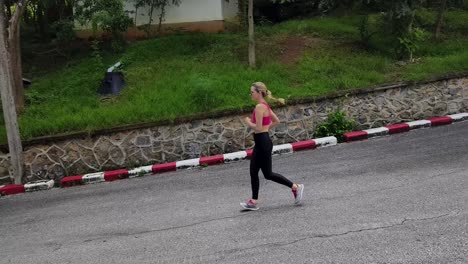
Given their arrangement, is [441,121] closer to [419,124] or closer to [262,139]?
[419,124]

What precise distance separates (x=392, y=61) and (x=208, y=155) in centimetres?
600

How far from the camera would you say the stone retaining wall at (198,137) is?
9.44m

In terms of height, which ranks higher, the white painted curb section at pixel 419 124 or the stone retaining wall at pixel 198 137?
the stone retaining wall at pixel 198 137

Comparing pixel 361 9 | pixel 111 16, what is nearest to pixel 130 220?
pixel 111 16

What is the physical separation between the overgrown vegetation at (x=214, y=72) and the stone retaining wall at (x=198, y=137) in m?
0.30

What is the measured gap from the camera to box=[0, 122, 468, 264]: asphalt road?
4883 mm

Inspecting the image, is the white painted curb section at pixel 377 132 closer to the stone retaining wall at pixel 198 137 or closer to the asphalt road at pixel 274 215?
the stone retaining wall at pixel 198 137

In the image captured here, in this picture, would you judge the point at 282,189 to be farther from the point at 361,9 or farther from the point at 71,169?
the point at 361,9

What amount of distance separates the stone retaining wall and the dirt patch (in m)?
2.53

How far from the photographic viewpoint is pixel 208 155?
9828 millimetres

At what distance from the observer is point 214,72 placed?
11.6 metres

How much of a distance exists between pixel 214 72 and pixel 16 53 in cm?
461

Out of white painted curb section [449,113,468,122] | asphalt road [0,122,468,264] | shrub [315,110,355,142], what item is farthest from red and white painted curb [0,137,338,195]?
white painted curb section [449,113,468,122]

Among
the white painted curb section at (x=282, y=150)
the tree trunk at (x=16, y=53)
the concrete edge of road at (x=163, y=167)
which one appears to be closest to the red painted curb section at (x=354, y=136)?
the concrete edge of road at (x=163, y=167)
